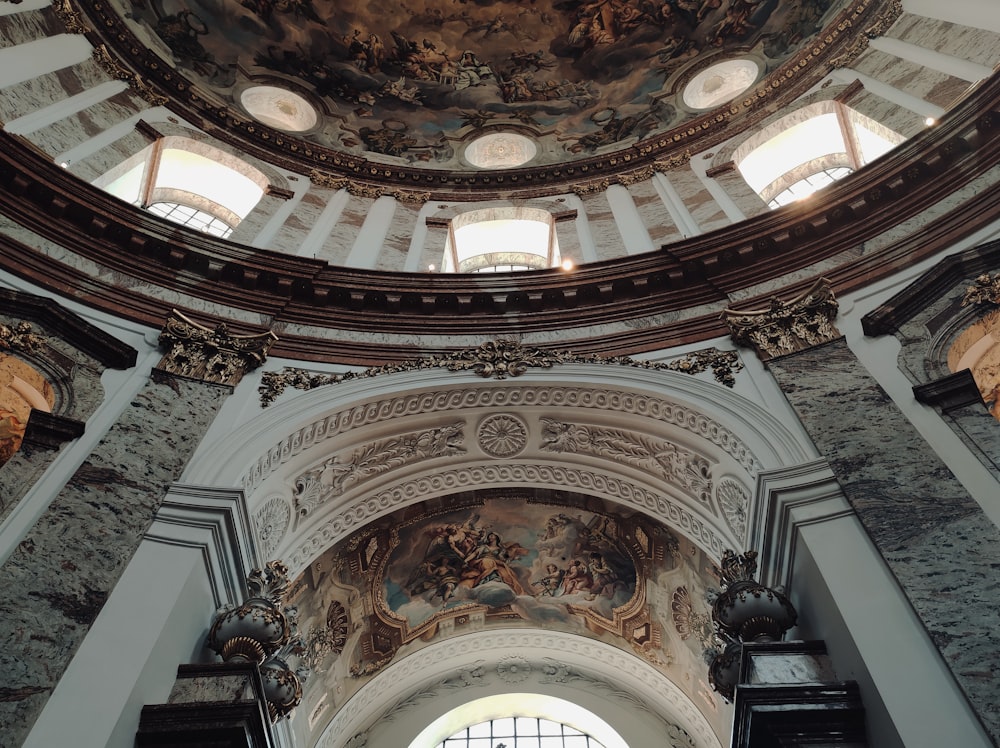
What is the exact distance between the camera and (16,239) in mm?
9961

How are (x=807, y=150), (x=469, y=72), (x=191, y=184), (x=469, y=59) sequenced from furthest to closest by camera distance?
(x=469, y=59), (x=469, y=72), (x=191, y=184), (x=807, y=150)

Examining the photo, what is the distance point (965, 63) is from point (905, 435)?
25.1 feet

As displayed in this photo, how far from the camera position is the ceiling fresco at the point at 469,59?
1803 centimetres

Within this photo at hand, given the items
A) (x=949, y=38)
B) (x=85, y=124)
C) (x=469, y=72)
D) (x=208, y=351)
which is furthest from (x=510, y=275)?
(x=469, y=72)

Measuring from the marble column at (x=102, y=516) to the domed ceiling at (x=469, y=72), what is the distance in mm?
7755

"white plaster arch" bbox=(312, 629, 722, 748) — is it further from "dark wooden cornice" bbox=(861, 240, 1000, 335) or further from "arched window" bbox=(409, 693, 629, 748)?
"dark wooden cornice" bbox=(861, 240, 1000, 335)

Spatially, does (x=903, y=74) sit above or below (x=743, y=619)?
above

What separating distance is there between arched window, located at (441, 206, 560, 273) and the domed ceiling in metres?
1.38

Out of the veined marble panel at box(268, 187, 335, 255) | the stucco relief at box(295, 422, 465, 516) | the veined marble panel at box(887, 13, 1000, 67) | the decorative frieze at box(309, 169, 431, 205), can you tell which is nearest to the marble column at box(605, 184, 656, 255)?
the decorative frieze at box(309, 169, 431, 205)

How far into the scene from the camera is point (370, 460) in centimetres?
1033

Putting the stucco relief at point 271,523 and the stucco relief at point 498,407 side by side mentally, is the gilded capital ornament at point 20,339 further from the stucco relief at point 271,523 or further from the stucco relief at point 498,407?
the stucco relief at point 271,523

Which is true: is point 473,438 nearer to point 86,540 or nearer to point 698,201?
point 86,540

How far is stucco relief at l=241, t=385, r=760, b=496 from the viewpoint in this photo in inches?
359

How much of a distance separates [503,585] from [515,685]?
1.76 metres
